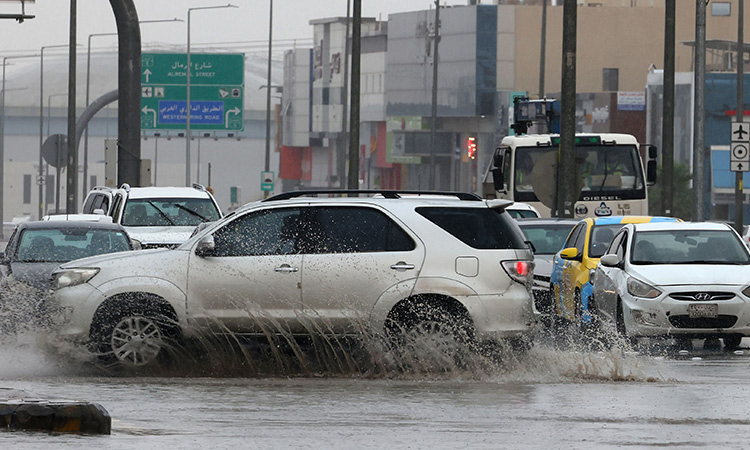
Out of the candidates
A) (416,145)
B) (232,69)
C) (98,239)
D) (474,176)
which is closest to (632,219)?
(98,239)

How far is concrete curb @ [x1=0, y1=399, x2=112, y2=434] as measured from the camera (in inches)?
384

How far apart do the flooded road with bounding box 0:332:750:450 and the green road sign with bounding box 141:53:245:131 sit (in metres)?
52.7

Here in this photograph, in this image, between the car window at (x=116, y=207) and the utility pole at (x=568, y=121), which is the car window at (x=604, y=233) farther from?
the car window at (x=116, y=207)

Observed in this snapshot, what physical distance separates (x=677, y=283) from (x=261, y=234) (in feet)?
17.7

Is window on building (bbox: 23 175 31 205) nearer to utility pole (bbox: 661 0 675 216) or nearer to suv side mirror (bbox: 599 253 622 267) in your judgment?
utility pole (bbox: 661 0 675 216)

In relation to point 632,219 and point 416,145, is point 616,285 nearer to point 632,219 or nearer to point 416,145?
point 632,219

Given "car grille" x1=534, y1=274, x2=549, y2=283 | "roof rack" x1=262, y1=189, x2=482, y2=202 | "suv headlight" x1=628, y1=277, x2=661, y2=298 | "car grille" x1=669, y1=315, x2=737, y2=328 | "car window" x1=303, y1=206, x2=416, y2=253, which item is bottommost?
"car grille" x1=669, y1=315, x2=737, y2=328

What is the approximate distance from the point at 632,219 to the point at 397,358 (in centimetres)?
841

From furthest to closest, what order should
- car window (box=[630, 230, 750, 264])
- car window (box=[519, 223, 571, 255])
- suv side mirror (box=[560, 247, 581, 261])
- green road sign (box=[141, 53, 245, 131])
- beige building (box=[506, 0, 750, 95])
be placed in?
beige building (box=[506, 0, 750, 95]) → green road sign (box=[141, 53, 245, 131]) → car window (box=[519, 223, 571, 255]) → suv side mirror (box=[560, 247, 581, 261]) → car window (box=[630, 230, 750, 264])

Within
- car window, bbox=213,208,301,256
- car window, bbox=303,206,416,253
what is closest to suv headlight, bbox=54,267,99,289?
car window, bbox=213,208,301,256

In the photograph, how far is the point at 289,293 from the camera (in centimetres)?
1385

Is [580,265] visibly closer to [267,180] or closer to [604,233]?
[604,233]

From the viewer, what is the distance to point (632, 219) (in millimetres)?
21469

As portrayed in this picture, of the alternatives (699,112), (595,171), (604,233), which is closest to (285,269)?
(604,233)
